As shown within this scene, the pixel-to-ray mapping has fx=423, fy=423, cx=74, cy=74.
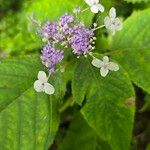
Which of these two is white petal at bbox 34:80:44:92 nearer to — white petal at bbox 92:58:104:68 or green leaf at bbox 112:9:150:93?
white petal at bbox 92:58:104:68

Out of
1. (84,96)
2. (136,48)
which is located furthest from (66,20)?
(136,48)

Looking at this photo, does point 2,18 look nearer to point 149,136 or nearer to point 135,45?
point 149,136

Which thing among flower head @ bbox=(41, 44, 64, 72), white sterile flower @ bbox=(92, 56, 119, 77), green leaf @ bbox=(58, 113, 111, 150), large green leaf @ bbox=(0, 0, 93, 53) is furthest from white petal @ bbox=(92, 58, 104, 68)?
green leaf @ bbox=(58, 113, 111, 150)

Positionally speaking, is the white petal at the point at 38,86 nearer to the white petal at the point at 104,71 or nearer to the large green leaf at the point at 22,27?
the white petal at the point at 104,71

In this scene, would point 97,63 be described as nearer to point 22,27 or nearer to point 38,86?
point 38,86

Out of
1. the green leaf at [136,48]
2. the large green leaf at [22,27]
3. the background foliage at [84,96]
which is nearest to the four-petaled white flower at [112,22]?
the background foliage at [84,96]

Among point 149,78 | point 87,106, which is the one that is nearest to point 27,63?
point 87,106
